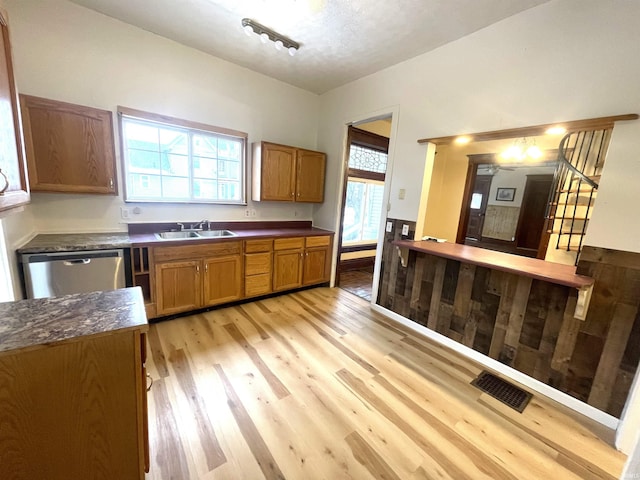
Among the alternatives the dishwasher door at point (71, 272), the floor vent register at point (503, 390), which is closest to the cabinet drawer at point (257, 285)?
the dishwasher door at point (71, 272)

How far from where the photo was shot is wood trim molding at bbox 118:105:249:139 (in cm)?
260

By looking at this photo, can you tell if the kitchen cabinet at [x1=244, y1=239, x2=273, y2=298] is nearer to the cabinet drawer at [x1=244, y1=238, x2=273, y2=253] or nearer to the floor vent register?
the cabinet drawer at [x1=244, y1=238, x2=273, y2=253]

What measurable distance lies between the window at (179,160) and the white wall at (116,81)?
109mm

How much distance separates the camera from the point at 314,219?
4309 millimetres

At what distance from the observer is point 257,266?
10.4 feet

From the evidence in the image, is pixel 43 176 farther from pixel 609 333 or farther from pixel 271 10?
pixel 609 333

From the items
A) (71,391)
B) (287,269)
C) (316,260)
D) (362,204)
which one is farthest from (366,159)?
(71,391)

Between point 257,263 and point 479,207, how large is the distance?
194 inches

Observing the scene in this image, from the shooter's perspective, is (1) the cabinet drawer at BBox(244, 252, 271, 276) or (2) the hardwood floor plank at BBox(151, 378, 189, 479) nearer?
(2) the hardwood floor plank at BBox(151, 378, 189, 479)

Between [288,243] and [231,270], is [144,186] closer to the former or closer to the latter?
[231,270]

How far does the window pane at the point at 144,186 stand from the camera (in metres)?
2.78

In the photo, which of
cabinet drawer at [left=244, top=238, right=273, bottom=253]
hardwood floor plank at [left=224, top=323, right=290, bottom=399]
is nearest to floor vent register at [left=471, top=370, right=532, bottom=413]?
hardwood floor plank at [left=224, top=323, right=290, bottom=399]

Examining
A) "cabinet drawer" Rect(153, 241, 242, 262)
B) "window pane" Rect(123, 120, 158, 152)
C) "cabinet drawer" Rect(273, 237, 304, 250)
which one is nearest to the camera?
"cabinet drawer" Rect(153, 241, 242, 262)

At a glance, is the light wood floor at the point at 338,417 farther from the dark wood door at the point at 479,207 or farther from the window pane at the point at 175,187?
the dark wood door at the point at 479,207
